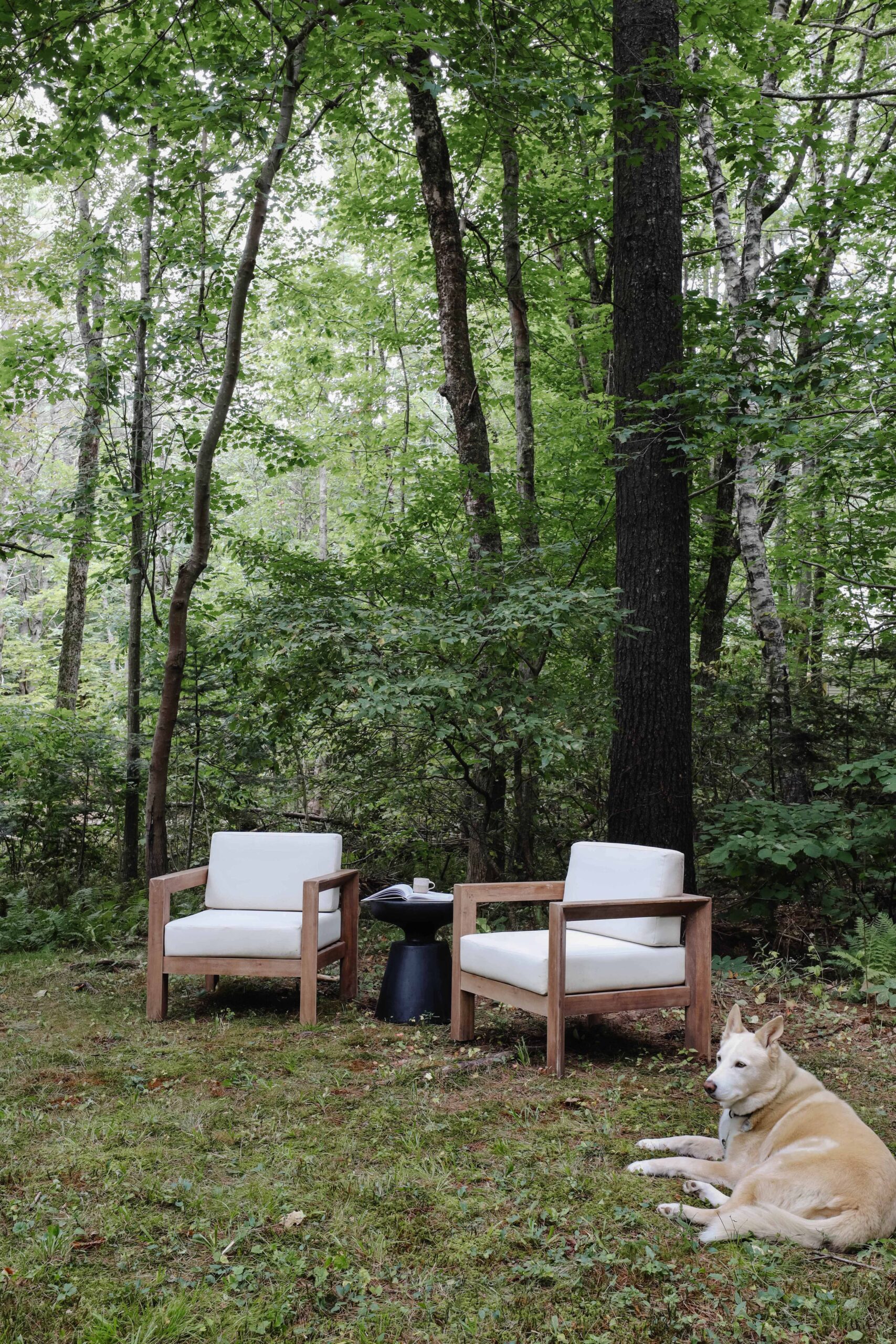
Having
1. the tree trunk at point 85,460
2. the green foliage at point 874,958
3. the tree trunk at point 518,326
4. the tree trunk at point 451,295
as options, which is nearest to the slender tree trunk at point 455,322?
the tree trunk at point 451,295

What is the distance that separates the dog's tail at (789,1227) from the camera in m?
2.21

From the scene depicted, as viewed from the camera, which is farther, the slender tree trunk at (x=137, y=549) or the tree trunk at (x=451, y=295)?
the slender tree trunk at (x=137, y=549)

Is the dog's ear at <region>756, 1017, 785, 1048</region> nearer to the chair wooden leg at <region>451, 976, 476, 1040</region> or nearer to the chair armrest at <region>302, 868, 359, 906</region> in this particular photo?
the chair wooden leg at <region>451, 976, 476, 1040</region>

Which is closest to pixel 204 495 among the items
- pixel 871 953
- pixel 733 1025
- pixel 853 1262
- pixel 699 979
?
pixel 699 979

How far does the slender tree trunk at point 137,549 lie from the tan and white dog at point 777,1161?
546cm

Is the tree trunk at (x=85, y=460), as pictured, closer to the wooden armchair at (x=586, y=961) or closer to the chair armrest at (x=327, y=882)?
the chair armrest at (x=327, y=882)

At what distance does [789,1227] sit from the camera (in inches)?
89.0

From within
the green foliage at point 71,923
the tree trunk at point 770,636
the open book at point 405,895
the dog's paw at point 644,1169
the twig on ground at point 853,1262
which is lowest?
the green foliage at point 71,923

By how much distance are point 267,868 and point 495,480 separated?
3.54 meters

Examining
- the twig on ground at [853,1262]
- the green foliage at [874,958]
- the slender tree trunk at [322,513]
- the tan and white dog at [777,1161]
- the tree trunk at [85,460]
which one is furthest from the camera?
the slender tree trunk at [322,513]

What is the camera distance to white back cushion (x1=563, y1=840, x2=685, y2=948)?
3957 millimetres

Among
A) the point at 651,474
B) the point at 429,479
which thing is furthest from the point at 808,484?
the point at 429,479

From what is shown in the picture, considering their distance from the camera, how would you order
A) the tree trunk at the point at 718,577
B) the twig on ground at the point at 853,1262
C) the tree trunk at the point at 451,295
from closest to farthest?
the twig on ground at the point at 853,1262
the tree trunk at the point at 451,295
the tree trunk at the point at 718,577

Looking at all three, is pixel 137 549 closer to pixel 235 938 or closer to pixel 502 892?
pixel 235 938
